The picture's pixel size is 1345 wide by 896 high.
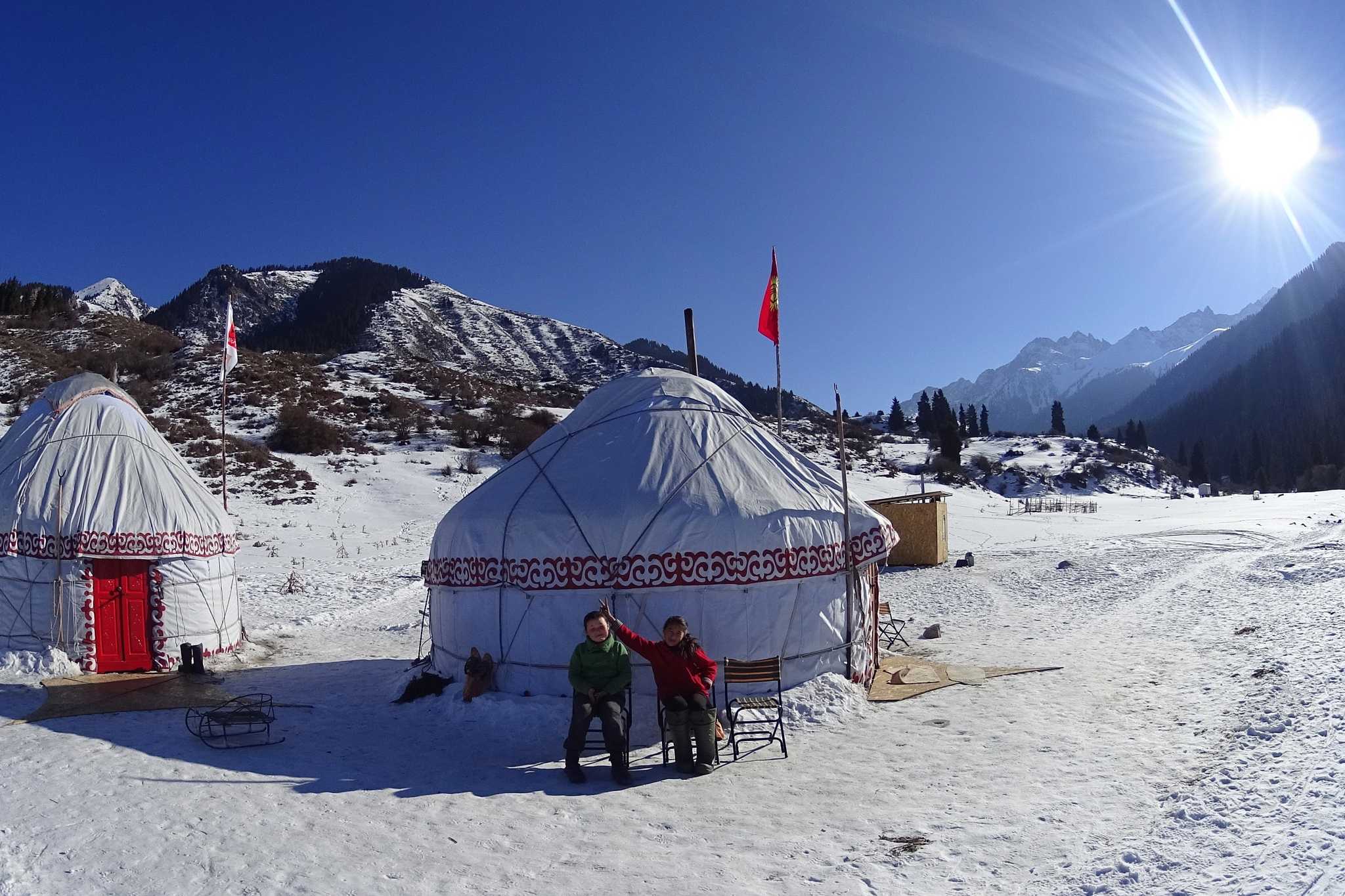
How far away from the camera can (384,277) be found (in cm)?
11181

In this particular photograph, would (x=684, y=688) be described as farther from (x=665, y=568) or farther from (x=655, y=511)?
(x=655, y=511)

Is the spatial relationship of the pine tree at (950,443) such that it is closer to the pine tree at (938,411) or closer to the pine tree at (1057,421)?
the pine tree at (938,411)

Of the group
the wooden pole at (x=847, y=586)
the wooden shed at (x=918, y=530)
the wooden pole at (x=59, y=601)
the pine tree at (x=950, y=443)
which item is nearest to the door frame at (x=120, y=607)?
the wooden pole at (x=59, y=601)

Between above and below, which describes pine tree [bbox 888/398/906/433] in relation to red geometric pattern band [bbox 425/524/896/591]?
above

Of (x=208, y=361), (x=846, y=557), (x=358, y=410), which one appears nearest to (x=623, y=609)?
(x=846, y=557)

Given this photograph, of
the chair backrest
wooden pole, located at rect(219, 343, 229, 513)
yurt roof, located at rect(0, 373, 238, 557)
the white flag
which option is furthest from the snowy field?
the white flag

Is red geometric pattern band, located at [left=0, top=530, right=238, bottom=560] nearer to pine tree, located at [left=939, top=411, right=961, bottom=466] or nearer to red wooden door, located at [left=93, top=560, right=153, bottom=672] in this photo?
red wooden door, located at [left=93, top=560, right=153, bottom=672]

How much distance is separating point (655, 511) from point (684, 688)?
194 cm

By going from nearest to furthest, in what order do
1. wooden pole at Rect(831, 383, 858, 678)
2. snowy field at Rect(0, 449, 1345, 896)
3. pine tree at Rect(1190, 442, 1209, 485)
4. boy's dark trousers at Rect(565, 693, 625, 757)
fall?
snowy field at Rect(0, 449, 1345, 896) < boy's dark trousers at Rect(565, 693, 625, 757) < wooden pole at Rect(831, 383, 858, 678) < pine tree at Rect(1190, 442, 1209, 485)

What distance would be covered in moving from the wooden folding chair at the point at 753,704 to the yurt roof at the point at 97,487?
309 inches

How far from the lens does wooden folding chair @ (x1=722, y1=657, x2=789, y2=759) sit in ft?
22.3

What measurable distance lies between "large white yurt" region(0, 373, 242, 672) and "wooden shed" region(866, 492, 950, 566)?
14.2 metres

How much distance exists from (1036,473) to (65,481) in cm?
5307

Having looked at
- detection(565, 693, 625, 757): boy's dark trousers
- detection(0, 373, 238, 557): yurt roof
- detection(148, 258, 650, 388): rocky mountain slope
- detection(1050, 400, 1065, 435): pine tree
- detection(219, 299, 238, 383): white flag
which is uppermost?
detection(148, 258, 650, 388): rocky mountain slope
